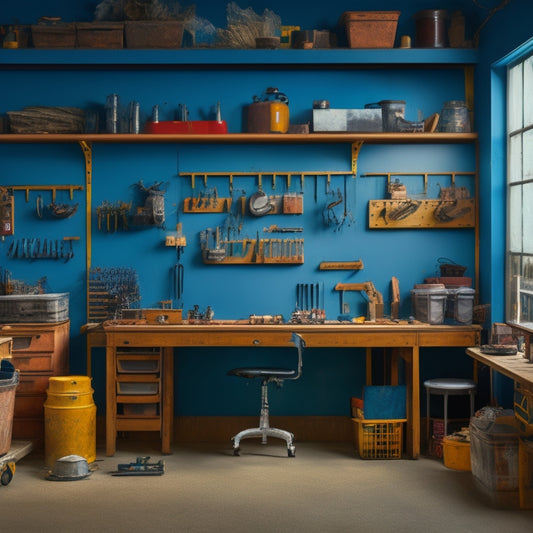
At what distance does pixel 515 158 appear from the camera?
626cm

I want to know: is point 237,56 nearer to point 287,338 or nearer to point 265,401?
point 287,338

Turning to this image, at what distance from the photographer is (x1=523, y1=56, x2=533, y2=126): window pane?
19.3ft

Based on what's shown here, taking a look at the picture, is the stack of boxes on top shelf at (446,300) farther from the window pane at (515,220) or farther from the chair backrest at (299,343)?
the chair backrest at (299,343)

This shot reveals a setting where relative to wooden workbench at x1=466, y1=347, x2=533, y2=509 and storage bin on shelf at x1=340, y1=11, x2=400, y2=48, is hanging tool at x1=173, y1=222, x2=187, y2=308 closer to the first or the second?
storage bin on shelf at x1=340, y1=11, x2=400, y2=48

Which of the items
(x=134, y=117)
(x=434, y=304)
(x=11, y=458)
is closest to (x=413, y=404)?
(x=434, y=304)

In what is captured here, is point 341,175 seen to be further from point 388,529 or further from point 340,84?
point 388,529

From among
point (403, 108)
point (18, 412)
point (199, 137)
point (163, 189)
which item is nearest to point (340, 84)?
point (403, 108)

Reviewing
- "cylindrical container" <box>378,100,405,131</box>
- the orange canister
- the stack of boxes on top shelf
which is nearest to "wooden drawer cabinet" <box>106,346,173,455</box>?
the orange canister

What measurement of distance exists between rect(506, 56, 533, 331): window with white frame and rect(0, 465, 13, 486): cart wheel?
3.56 metres

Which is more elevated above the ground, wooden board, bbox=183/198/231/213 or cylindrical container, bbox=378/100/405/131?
cylindrical container, bbox=378/100/405/131

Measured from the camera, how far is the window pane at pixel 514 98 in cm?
612

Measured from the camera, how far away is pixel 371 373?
6.84 meters

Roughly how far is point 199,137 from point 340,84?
1240mm

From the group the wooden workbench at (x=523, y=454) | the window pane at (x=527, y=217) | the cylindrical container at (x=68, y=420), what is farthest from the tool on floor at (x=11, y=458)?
the window pane at (x=527, y=217)
